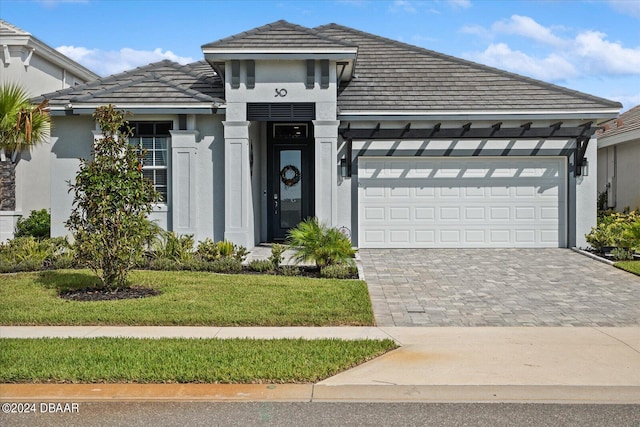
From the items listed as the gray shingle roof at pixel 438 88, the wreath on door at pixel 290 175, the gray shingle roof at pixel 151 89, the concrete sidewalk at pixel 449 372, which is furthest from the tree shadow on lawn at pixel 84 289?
the gray shingle roof at pixel 438 88

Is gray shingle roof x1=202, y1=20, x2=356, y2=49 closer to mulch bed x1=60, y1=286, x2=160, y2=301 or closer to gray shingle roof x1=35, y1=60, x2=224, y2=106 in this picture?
gray shingle roof x1=35, y1=60, x2=224, y2=106

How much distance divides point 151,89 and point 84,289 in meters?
6.77

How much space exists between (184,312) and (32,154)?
1442cm

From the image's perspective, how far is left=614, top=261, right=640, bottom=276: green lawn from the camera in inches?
512

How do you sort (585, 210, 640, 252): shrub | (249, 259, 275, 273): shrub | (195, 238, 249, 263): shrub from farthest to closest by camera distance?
(585, 210, 640, 252): shrub, (195, 238, 249, 263): shrub, (249, 259, 275, 273): shrub

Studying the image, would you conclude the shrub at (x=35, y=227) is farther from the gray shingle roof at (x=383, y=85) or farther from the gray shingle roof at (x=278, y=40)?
the gray shingle roof at (x=278, y=40)

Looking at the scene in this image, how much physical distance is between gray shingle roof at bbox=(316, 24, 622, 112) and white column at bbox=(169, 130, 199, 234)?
416 centimetres

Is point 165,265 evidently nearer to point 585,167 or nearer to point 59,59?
point 585,167

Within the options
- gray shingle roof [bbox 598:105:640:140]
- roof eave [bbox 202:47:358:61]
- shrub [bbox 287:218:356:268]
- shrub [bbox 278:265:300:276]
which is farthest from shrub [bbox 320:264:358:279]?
gray shingle roof [bbox 598:105:640:140]

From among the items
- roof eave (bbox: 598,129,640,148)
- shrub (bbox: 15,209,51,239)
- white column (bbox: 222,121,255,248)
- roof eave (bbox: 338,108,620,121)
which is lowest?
shrub (bbox: 15,209,51,239)

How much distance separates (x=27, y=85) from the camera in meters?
21.1

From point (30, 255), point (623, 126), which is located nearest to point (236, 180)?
point (30, 255)

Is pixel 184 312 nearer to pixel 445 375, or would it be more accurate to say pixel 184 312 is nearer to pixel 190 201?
pixel 445 375

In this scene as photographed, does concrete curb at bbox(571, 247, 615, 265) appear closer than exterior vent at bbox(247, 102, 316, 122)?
Yes
